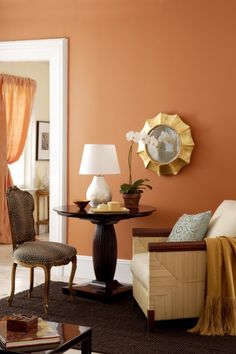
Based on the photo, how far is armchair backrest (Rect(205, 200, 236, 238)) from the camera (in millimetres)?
4191

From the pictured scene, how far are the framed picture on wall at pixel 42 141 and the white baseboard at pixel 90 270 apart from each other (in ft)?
10.4

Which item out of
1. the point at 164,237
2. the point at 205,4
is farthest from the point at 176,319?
the point at 205,4

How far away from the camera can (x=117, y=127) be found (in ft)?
18.4

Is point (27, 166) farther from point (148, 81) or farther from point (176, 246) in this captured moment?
point (176, 246)

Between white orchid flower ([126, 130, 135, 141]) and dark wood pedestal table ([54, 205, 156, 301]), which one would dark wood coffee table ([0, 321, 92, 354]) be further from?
white orchid flower ([126, 130, 135, 141])

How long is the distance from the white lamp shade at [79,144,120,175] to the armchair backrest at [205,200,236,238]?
974 millimetres

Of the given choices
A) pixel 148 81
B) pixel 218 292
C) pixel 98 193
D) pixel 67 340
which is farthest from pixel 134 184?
pixel 67 340

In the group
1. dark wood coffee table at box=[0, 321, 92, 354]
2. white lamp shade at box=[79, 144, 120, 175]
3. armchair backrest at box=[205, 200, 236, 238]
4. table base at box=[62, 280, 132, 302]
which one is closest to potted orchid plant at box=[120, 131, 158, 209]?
white lamp shade at box=[79, 144, 120, 175]

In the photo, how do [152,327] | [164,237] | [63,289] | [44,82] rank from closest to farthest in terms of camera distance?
[152,327], [164,237], [63,289], [44,82]

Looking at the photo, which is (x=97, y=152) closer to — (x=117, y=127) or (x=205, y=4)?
(x=117, y=127)

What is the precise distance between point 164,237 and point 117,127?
135cm

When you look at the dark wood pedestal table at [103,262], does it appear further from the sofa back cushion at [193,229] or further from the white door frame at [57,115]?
the white door frame at [57,115]

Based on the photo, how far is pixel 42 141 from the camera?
877 centimetres

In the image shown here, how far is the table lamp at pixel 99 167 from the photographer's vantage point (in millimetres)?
4953
